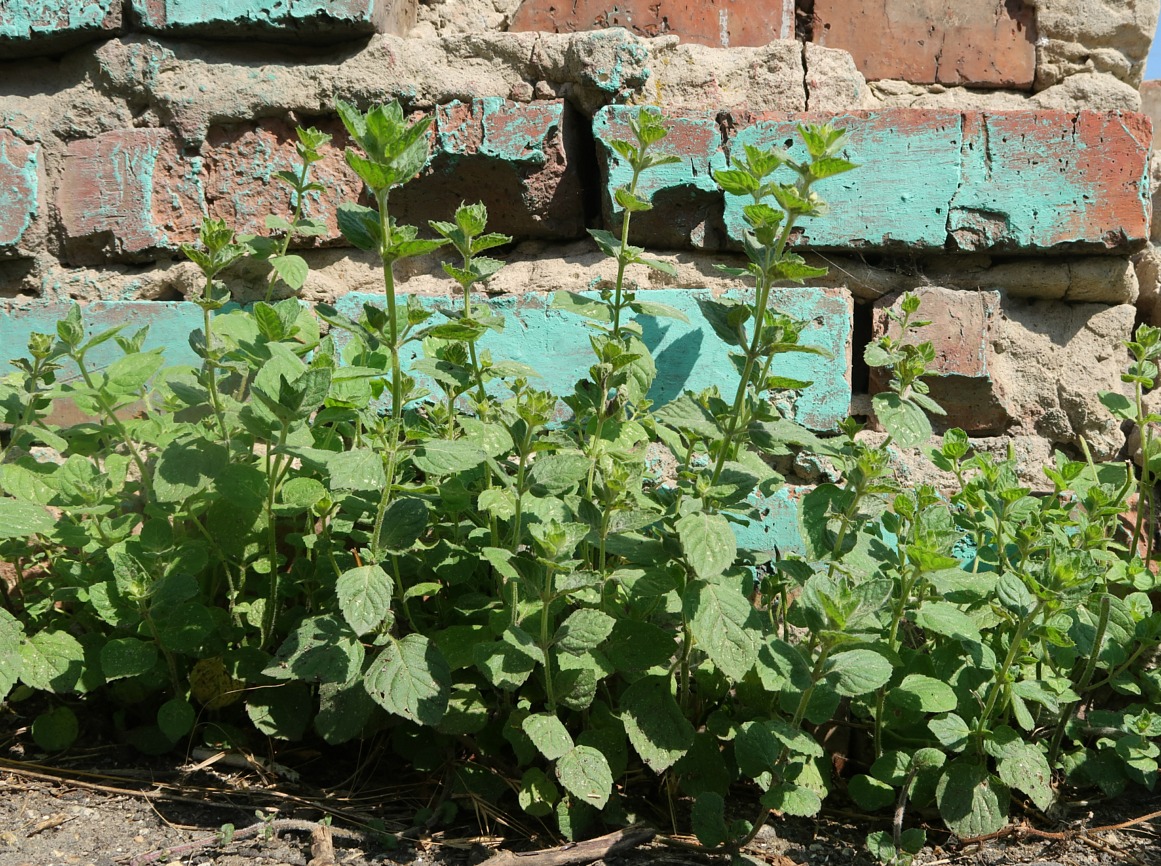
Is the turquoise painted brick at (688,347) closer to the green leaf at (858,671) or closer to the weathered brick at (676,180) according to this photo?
the weathered brick at (676,180)

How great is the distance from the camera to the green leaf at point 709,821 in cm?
153

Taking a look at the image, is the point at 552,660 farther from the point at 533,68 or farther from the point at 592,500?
the point at 533,68

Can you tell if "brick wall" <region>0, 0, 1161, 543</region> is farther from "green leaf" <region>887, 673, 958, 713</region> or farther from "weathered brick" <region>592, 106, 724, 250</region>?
"green leaf" <region>887, 673, 958, 713</region>

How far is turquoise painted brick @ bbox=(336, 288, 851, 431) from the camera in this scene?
221 centimetres

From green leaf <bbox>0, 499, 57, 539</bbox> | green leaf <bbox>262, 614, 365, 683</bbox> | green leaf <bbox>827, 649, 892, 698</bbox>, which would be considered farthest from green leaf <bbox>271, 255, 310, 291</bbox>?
green leaf <bbox>827, 649, 892, 698</bbox>

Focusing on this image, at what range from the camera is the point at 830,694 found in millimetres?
1579

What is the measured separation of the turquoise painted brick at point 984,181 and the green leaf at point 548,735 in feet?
4.16

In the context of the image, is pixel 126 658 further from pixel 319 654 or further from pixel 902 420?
pixel 902 420

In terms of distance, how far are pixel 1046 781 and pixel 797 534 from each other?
728 mm

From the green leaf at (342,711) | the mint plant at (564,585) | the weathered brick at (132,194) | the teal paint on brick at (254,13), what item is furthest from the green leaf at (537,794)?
the teal paint on brick at (254,13)

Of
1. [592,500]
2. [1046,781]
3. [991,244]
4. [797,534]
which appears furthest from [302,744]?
[991,244]

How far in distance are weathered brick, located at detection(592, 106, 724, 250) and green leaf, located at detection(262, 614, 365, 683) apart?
1.16m

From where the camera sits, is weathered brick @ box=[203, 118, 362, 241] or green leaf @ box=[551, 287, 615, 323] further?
weathered brick @ box=[203, 118, 362, 241]

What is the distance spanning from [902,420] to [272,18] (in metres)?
1.71
